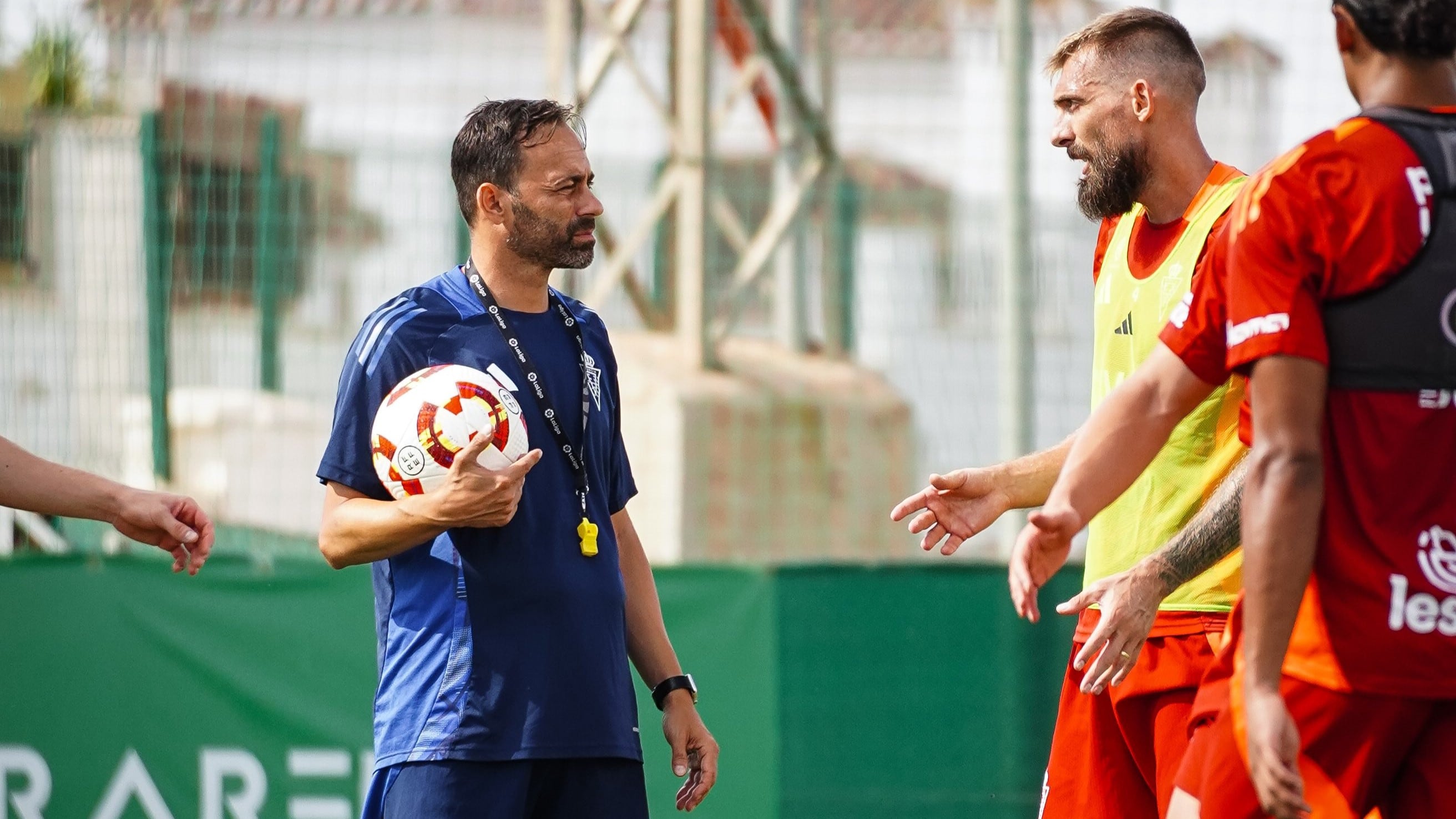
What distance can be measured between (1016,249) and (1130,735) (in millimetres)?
3518

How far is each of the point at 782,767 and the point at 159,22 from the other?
4.50 meters

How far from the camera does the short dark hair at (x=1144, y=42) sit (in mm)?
4625

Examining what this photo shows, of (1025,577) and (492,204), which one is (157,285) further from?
(1025,577)

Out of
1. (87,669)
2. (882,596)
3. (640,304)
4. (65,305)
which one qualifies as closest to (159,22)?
(65,305)

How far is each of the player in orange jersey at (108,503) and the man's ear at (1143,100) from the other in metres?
2.57

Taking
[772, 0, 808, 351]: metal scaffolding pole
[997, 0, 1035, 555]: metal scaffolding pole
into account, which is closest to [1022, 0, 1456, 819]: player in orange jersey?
[997, 0, 1035, 555]: metal scaffolding pole

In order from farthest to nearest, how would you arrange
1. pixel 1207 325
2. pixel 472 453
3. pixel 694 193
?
1. pixel 694 193
2. pixel 472 453
3. pixel 1207 325

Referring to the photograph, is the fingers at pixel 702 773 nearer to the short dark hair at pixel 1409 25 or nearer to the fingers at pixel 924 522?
the fingers at pixel 924 522

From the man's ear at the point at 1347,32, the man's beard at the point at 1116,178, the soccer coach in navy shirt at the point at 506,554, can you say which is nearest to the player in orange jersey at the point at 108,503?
the soccer coach in navy shirt at the point at 506,554

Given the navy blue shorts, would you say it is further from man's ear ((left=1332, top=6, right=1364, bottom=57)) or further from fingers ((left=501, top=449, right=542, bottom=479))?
man's ear ((left=1332, top=6, right=1364, bottom=57))

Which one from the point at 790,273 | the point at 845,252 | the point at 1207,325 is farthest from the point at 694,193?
the point at 1207,325

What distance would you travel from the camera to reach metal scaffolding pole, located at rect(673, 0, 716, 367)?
7.88 meters

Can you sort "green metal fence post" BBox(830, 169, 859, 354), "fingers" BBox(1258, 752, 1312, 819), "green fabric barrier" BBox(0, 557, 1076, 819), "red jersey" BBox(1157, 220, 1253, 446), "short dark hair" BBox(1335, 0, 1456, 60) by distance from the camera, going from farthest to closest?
"green metal fence post" BBox(830, 169, 859, 354)
"green fabric barrier" BBox(0, 557, 1076, 819)
"red jersey" BBox(1157, 220, 1253, 446)
"short dark hair" BBox(1335, 0, 1456, 60)
"fingers" BBox(1258, 752, 1312, 819)

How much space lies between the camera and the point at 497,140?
4.41 m
